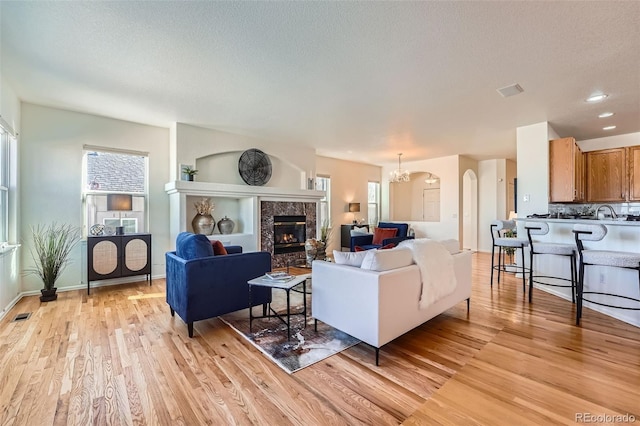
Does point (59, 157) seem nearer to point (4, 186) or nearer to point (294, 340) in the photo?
point (4, 186)

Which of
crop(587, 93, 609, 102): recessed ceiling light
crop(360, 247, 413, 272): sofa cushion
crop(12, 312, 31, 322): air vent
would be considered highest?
crop(587, 93, 609, 102): recessed ceiling light

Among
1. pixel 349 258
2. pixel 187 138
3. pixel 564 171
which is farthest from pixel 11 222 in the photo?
pixel 564 171

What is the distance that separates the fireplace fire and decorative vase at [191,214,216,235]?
1339 mm

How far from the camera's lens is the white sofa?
7.32 ft

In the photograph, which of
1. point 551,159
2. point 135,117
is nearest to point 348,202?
point 551,159

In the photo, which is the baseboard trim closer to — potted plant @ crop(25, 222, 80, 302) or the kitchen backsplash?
potted plant @ crop(25, 222, 80, 302)

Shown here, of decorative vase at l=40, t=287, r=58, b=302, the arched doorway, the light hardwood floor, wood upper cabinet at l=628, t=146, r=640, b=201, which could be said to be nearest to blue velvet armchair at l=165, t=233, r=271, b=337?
the light hardwood floor

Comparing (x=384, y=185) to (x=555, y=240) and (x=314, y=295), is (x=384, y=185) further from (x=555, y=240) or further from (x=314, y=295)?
(x=314, y=295)

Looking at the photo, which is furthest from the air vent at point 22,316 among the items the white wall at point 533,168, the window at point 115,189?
the white wall at point 533,168

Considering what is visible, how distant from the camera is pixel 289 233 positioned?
6504 millimetres

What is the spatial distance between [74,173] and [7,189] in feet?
2.85

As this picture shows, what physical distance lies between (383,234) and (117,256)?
5085 millimetres

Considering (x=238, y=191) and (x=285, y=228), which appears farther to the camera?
(x=285, y=228)

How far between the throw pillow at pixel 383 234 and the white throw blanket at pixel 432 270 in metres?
3.54
